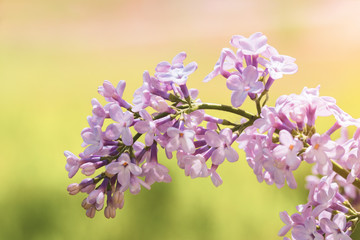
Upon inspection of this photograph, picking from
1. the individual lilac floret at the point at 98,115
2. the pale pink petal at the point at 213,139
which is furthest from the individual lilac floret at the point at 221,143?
the individual lilac floret at the point at 98,115

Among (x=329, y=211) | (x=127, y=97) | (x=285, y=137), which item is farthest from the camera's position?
(x=127, y=97)

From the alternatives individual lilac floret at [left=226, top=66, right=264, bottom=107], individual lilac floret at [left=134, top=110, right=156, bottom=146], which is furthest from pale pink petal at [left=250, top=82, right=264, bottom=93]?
individual lilac floret at [left=134, top=110, right=156, bottom=146]

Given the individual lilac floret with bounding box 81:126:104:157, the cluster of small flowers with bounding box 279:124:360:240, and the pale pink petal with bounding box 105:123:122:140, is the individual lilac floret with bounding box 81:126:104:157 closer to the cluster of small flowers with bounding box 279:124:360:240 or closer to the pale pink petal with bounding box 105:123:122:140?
the pale pink petal with bounding box 105:123:122:140

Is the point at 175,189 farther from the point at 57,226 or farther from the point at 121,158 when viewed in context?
the point at 121,158

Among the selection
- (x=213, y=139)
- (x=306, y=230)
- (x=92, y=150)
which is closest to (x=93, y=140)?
(x=92, y=150)

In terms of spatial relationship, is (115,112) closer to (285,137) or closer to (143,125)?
(143,125)

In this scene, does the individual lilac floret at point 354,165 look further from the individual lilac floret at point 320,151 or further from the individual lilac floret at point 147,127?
the individual lilac floret at point 147,127
